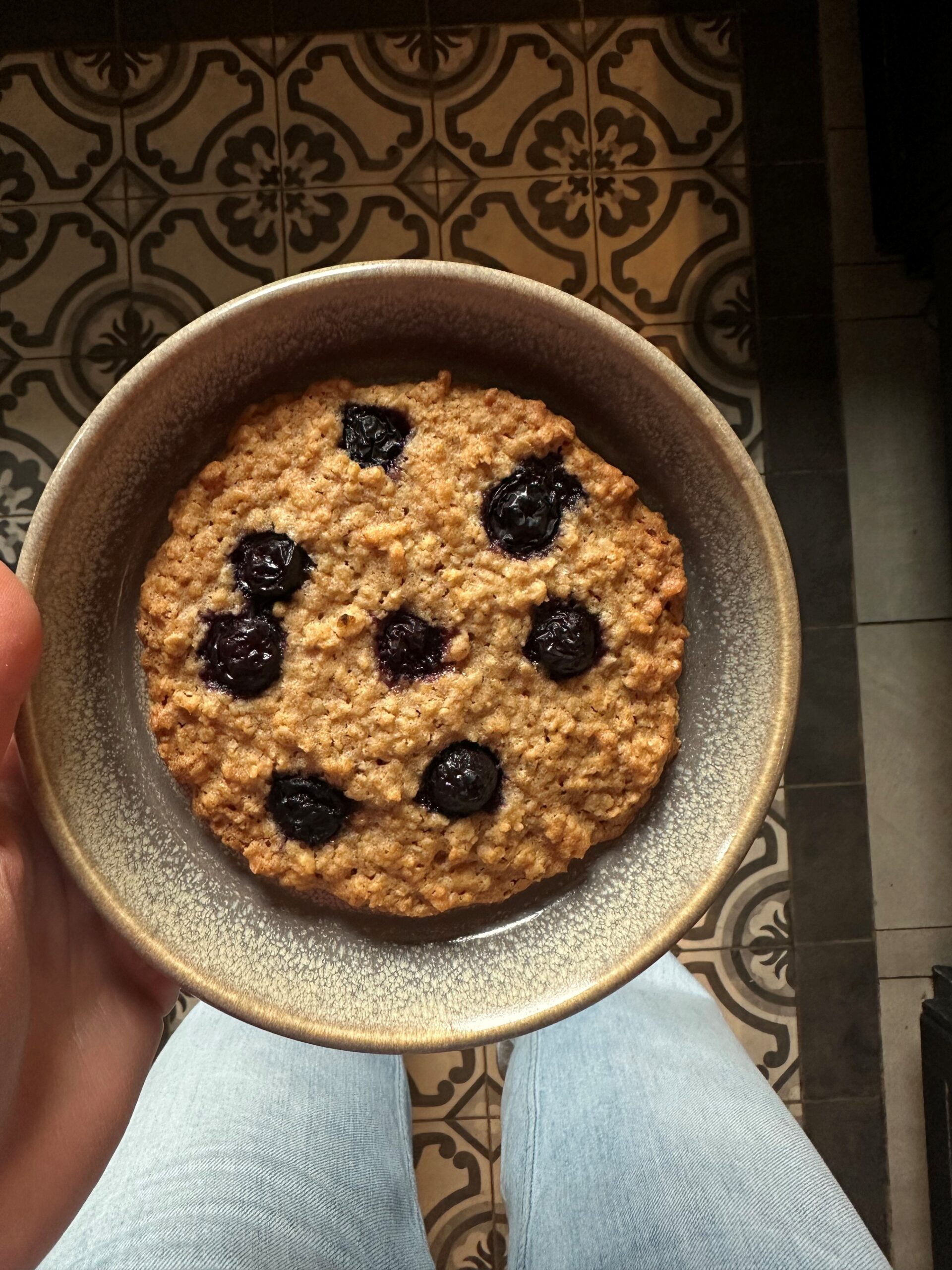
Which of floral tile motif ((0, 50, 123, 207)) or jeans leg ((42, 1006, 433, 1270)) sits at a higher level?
floral tile motif ((0, 50, 123, 207))

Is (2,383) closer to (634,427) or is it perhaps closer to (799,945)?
(634,427)

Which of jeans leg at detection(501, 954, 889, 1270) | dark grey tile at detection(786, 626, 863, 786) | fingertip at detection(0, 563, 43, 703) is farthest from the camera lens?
dark grey tile at detection(786, 626, 863, 786)

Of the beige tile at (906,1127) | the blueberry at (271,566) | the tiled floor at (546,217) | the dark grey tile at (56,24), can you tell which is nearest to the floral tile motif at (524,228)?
the tiled floor at (546,217)

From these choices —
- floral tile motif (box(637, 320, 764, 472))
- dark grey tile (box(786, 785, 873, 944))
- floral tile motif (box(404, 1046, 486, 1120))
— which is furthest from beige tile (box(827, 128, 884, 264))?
floral tile motif (box(404, 1046, 486, 1120))

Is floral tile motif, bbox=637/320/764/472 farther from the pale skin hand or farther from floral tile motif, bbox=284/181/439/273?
the pale skin hand

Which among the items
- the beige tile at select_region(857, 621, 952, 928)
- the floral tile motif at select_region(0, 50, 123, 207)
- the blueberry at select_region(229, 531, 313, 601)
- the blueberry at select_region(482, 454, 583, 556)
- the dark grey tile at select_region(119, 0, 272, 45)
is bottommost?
the beige tile at select_region(857, 621, 952, 928)

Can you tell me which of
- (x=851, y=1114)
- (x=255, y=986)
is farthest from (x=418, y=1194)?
(x=255, y=986)

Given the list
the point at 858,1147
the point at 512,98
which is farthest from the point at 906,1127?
the point at 512,98
